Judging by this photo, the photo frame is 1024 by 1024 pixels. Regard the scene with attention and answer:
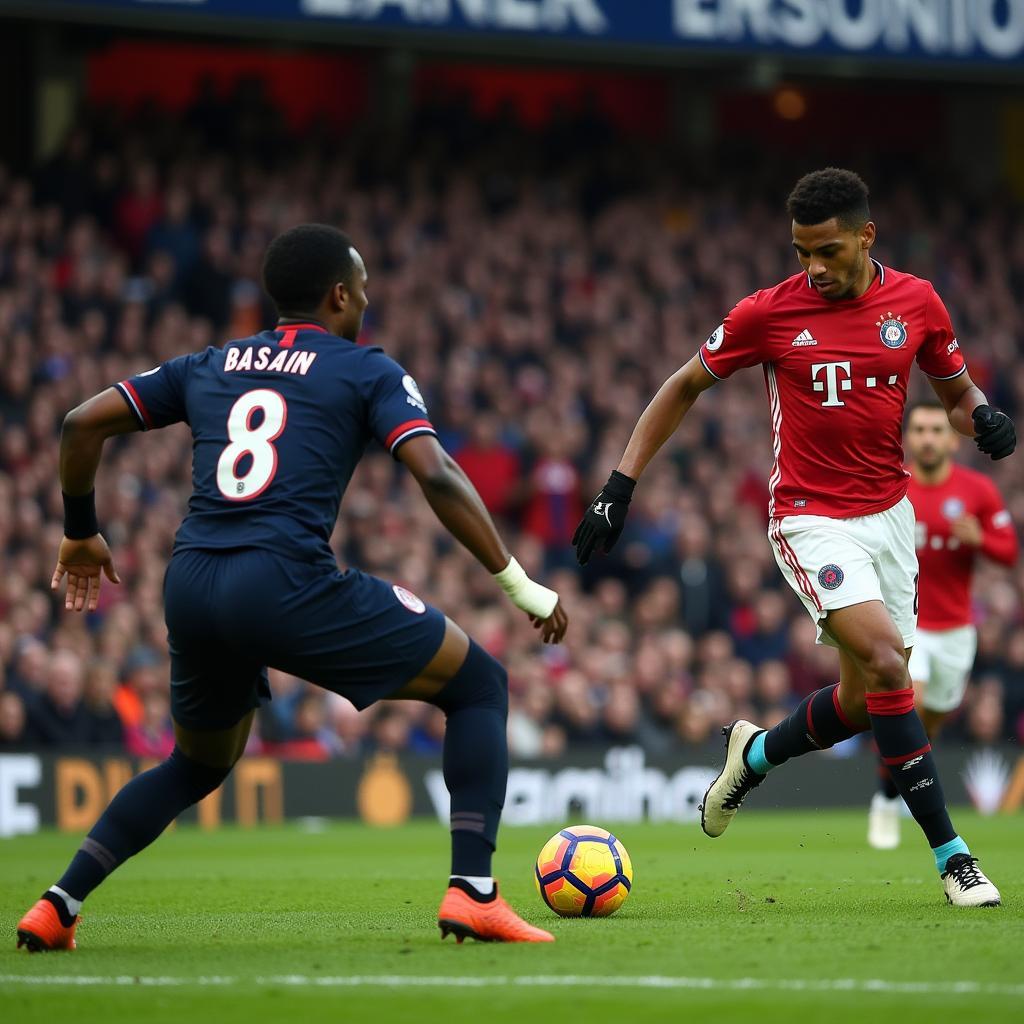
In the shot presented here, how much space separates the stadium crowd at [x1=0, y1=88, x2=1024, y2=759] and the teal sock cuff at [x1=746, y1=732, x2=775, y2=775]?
8314 millimetres

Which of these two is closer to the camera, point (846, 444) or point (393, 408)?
point (393, 408)

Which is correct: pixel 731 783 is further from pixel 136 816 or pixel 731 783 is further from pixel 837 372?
pixel 136 816

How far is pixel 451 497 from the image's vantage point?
19.3 ft

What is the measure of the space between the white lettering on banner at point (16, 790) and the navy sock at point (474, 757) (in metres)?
9.73

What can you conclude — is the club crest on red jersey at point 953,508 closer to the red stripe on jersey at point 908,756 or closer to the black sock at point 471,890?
the red stripe on jersey at point 908,756

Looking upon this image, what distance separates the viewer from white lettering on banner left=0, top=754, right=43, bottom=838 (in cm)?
1518

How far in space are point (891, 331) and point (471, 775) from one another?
274cm

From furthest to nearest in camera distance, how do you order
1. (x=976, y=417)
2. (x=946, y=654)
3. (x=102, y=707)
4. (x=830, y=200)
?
(x=102, y=707) < (x=946, y=654) < (x=976, y=417) < (x=830, y=200)

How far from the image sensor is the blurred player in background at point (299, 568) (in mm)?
5949

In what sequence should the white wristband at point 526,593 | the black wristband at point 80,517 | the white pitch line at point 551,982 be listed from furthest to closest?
the black wristband at point 80,517
the white wristband at point 526,593
the white pitch line at point 551,982

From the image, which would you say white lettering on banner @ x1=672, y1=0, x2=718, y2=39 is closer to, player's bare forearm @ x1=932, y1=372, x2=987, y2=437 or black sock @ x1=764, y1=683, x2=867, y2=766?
player's bare forearm @ x1=932, y1=372, x2=987, y2=437

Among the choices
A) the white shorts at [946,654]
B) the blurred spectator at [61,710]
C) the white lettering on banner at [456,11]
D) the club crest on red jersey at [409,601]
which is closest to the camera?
the club crest on red jersey at [409,601]

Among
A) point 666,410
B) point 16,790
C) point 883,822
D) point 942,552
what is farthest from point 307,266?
point 16,790

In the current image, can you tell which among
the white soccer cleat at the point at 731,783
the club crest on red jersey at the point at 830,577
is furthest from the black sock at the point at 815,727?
the club crest on red jersey at the point at 830,577
